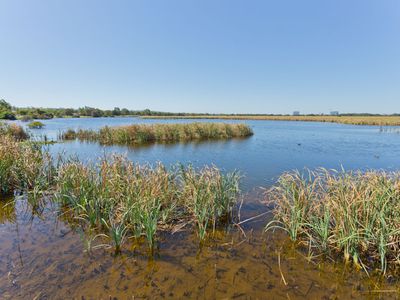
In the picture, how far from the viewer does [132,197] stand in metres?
5.39

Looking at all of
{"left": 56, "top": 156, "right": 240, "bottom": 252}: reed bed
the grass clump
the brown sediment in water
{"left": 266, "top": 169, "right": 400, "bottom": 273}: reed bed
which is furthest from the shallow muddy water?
the grass clump

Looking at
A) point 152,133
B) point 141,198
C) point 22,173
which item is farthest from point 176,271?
point 152,133

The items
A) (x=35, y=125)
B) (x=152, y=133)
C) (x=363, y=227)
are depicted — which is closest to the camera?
(x=363, y=227)

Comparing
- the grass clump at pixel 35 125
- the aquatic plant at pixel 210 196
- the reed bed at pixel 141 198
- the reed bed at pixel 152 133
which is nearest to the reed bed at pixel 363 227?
the aquatic plant at pixel 210 196

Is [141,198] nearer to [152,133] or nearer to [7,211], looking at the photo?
[7,211]

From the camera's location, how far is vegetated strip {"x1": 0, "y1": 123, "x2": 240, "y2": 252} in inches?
195

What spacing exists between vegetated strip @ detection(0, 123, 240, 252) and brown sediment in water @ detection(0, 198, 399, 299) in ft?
1.41

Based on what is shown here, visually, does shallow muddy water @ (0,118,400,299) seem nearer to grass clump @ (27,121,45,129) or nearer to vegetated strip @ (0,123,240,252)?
vegetated strip @ (0,123,240,252)

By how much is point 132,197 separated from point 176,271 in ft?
6.88

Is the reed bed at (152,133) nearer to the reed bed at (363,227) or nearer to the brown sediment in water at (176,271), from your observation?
the brown sediment in water at (176,271)

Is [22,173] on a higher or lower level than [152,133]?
lower

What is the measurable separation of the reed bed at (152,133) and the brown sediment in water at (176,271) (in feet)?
60.0

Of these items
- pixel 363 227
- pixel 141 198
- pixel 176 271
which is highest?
pixel 141 198

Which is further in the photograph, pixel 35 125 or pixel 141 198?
pixel 35 125
